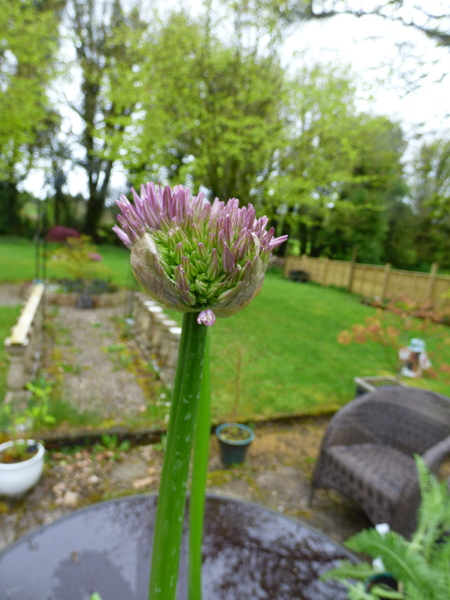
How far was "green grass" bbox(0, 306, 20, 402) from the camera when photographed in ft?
13.1

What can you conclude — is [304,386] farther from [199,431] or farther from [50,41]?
[50,41]

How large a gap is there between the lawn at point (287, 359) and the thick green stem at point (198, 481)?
2.89 meters

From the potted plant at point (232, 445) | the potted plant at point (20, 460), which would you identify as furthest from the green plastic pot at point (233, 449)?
the potted plant at point (20, 460)

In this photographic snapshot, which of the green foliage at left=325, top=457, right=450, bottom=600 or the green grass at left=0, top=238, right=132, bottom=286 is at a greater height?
the green foliage at left=325, top=457, right=450, bottom=600

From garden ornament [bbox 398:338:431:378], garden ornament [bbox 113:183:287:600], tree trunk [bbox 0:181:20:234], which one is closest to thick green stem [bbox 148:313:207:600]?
garden ornament [bbox 113:183:287:600]

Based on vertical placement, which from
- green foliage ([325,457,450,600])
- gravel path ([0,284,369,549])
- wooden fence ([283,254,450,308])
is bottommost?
gravel path ([0,284,369,549])

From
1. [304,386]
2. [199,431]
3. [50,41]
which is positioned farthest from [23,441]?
[50,41]

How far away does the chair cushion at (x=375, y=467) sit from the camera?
246cm

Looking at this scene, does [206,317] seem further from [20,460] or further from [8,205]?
[8,205]

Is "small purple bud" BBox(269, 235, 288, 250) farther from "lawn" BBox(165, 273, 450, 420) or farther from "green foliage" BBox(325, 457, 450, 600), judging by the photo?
"lawn" BBox(165, 273, 450, 420)

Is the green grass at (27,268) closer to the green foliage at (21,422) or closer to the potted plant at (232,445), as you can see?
the green foliage at (21,422)

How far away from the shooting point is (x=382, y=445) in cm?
302

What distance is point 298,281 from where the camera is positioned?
672 inches

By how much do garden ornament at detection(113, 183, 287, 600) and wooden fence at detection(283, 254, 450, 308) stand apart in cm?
968
